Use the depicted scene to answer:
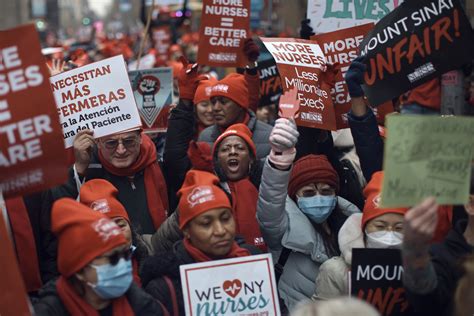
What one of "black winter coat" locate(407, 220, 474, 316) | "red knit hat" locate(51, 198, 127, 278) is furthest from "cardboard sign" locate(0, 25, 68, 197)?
"black winter coat" locate(407, 220, 474, 316)

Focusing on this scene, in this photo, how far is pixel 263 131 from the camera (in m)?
6.86

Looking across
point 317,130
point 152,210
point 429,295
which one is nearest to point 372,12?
point 317,130

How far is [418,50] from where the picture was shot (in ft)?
18.6

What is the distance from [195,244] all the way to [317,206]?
2.92 ft

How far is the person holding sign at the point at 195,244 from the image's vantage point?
433cm

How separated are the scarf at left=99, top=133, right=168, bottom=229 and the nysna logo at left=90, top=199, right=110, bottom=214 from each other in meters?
1.02

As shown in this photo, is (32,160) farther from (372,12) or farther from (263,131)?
(372,12)

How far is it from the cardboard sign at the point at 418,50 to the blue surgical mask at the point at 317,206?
88 cm

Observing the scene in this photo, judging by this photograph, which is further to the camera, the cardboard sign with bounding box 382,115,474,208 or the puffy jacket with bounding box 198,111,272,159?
the puffy jacket with bounding box 198,111,272,159

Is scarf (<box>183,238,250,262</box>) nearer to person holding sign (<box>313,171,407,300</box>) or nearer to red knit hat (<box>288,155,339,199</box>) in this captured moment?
person holding sign (<box>313,171,407,300</box>)

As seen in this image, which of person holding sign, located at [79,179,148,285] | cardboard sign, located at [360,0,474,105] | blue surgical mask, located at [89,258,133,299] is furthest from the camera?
cardboard sign, located at [360,0,474,105]

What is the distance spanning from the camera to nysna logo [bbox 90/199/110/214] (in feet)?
15.4

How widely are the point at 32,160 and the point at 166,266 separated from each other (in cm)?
85

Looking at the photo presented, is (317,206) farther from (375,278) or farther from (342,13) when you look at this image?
(342,13)
